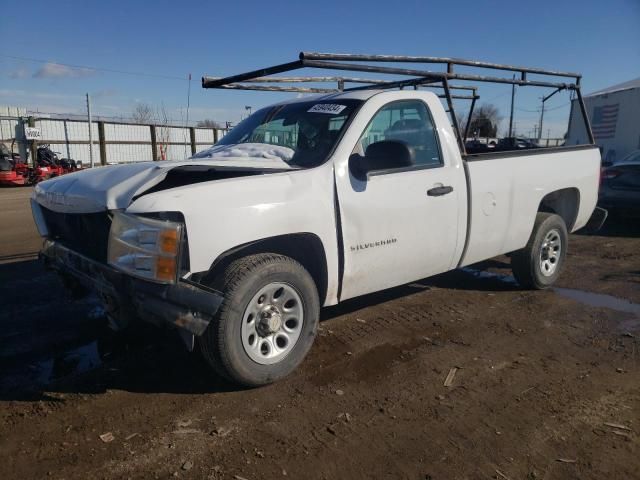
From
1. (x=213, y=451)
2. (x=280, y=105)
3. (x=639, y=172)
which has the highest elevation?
(x=280, y=105)

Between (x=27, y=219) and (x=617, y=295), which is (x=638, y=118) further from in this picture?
(x=27, y=219)

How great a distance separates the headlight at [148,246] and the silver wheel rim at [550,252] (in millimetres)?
4246

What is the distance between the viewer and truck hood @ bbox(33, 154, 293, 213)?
3.06 meters

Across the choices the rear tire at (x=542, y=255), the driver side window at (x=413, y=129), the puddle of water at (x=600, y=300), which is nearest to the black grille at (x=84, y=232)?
the driver side window at (x=413, y=129)

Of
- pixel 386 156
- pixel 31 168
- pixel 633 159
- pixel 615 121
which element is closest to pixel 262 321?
pixel 386 156


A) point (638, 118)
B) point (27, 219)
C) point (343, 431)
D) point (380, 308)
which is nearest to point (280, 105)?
point (380, 308)

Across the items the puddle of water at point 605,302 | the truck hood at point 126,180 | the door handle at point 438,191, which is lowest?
the puddle of water at point 605,302

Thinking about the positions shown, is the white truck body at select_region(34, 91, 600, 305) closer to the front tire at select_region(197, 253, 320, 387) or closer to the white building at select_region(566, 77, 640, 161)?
the front tire at select_region(197, 253, 320, 387)

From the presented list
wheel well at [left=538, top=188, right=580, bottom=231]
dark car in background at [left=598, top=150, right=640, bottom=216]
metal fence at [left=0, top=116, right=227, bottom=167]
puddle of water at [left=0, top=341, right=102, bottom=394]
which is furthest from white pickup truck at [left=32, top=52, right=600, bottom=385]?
metal fence at [left=0, top=116, right=227, bottom=167]

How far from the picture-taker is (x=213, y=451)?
2.68 m

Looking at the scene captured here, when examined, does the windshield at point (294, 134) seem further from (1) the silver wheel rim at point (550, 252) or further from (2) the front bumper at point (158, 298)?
(1) the silver wheel rim at point (550, 252)

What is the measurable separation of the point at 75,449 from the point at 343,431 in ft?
4.76

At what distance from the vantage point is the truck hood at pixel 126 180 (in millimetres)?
3062

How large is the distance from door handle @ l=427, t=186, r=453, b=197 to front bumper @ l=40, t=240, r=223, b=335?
205 cm
